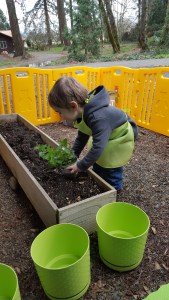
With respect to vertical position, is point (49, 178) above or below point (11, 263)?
above

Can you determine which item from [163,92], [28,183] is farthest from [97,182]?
[163,92]

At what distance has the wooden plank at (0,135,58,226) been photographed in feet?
5.61

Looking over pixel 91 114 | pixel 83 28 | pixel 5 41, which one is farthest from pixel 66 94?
pixel 5 41

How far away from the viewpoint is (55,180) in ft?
6.87

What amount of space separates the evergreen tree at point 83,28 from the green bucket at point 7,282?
521 inches

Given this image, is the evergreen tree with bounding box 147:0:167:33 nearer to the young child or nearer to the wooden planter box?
the young child

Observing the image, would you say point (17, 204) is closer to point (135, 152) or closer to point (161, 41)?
point (135, 152)

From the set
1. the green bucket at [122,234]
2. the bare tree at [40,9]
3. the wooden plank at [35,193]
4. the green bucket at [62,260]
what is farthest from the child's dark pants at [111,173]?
the bare tree at [40,9]

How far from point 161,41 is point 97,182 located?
16.2 meters

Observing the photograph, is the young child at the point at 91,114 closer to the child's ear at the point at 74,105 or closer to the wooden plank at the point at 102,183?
the child's ear at the point at 74,105

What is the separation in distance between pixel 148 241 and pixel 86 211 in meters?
0.56

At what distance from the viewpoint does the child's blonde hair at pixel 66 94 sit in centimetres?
174

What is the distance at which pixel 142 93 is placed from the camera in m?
3.99

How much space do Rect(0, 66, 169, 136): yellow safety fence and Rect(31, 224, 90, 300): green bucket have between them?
2.66 meters
